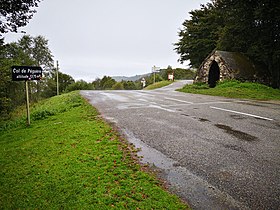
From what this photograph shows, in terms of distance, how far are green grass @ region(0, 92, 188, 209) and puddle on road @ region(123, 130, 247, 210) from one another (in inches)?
7.5

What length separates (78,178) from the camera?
2.81 meters

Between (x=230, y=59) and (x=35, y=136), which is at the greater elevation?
(x=230, y=59)

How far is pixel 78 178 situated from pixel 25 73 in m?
5.26

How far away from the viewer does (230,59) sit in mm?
17016

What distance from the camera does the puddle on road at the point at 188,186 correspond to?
2210 millimetres

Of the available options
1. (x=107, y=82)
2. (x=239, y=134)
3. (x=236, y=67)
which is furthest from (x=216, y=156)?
(x=107, y=82)

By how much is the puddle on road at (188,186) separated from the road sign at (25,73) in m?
5.25

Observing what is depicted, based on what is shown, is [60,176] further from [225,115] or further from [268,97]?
[268,97]

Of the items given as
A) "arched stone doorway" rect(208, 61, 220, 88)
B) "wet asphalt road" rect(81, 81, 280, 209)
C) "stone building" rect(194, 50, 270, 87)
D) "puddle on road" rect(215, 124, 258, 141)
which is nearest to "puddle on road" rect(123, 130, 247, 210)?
"wet asphalt road" rect(81, 81, 280, 209)

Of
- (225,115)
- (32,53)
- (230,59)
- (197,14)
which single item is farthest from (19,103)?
(225,115)

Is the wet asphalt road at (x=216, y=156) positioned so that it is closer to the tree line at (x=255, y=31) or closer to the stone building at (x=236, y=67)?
the stone building at (x=236, y=67)

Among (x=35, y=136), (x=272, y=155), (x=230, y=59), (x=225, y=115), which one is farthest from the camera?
(x=230, y=59)

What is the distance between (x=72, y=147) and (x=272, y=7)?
17444 millimetres

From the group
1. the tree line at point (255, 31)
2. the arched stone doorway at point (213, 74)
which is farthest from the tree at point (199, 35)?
the arched stone doorway at point (213, 74)
